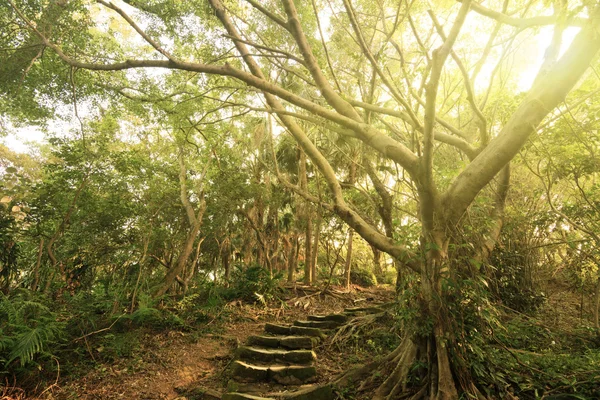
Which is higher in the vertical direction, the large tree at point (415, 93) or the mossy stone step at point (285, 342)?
the large tree at point (415, 93)

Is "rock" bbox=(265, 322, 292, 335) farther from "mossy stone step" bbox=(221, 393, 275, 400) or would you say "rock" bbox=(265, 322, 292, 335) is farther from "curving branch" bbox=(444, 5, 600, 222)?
"curving branch" bbox=(444, 5, 600, 222)

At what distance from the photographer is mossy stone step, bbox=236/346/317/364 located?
234 inches

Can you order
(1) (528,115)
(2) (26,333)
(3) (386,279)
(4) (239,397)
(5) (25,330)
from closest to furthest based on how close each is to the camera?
(1) (528,115)
(4) (239,397)
(2) (26,333)
(5) (25,330)
(3) (386,279)

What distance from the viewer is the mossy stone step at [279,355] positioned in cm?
594

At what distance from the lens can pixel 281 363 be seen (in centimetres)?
592

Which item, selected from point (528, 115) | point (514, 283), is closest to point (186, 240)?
point (514, 283)

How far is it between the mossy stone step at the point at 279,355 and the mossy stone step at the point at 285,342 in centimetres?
37

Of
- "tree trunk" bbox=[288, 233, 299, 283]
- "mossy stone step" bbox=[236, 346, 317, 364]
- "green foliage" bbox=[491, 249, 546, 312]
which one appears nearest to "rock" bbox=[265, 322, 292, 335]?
"mossy stone step" bbox=[236, 346, 317, 364]

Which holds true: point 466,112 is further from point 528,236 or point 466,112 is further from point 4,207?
point 4,207

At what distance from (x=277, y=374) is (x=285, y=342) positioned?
40.3 inches

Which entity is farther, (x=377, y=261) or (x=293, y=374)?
(x=377, y=261)

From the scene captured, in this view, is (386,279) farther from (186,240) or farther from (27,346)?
(27,346)

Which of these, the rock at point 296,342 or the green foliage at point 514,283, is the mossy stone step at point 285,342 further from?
the green foliage at point 514,283

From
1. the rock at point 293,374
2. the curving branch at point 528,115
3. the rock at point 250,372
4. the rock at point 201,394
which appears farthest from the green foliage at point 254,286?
the curving branch at point 528,115
